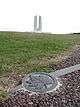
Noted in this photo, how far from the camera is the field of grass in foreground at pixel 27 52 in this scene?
25.9 feet

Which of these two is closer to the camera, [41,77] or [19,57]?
[41,77]

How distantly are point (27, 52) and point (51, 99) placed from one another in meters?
3.27

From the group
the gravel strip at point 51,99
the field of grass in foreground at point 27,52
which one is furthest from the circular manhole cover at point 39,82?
the field of grass in foreground at point 27,52

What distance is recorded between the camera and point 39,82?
6.68 metres

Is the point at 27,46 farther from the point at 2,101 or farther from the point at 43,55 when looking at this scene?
the point at 2,101

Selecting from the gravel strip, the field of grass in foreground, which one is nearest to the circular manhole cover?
the gravel strip

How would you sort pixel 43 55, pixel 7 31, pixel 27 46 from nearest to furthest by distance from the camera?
pixel 43 55, pixel 27 46, pixel 7 31

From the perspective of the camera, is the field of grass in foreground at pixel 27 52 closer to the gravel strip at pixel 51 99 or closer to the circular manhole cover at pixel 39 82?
the circular manhole cover at pixel 39 82

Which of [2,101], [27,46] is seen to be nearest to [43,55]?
[27,46]

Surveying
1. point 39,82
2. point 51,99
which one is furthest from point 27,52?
point 51,99

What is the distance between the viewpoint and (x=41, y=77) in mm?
6867

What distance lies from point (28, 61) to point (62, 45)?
96.8 inches

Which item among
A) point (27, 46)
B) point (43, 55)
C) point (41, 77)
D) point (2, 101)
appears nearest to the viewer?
point (2, 101)

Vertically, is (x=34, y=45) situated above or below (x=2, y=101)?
above
